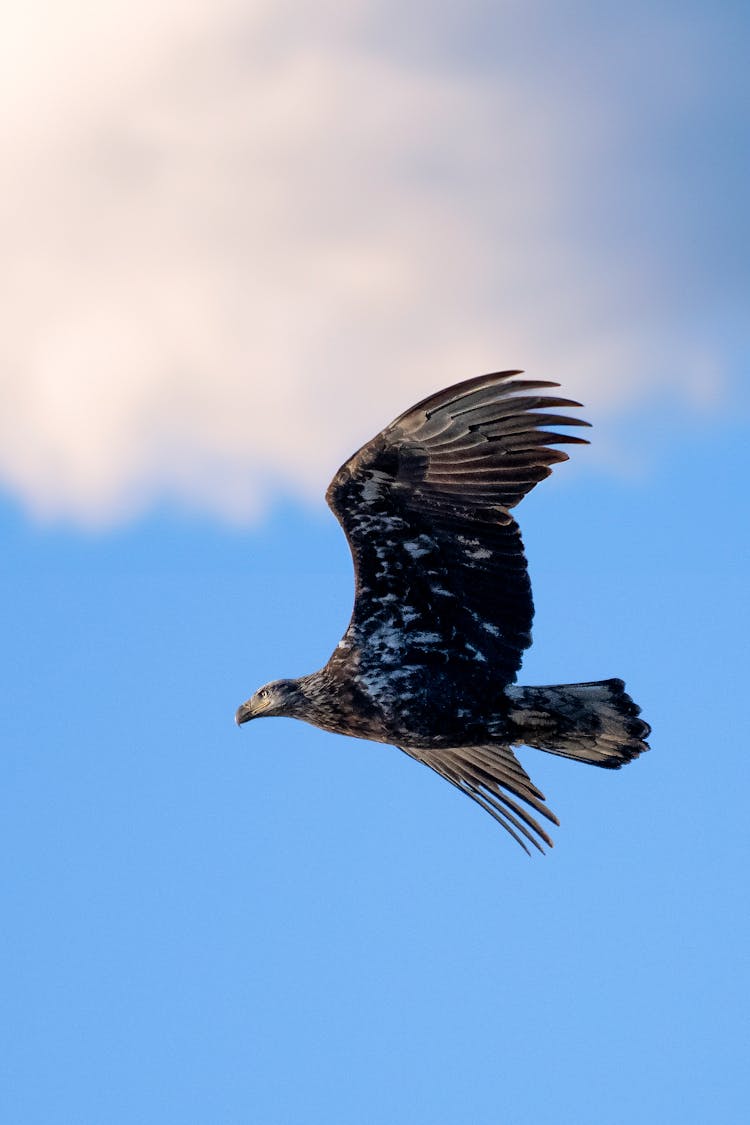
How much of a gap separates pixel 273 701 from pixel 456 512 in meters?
2.13

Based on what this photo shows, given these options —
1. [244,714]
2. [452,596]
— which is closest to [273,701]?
[244,714]

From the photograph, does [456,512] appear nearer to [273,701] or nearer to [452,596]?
[452,596]

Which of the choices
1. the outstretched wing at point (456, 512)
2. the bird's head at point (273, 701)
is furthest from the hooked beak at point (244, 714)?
the outstretched wing at point (456, 512)

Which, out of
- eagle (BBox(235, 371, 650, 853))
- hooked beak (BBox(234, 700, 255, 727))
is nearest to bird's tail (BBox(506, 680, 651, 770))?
eagle (BBox(235, 371, 650, 853))

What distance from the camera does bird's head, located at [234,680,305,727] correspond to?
561 inches

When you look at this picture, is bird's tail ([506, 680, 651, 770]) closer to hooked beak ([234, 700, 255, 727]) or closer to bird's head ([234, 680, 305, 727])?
bird's head ([234, 680, 305, 727])

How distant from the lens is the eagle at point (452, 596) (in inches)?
527

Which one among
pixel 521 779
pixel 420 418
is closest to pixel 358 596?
pixel 420 418

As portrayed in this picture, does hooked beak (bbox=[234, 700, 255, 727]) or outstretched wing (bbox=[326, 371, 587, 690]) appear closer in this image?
outstretched wing (bbox=[326, 371, 587, 690])

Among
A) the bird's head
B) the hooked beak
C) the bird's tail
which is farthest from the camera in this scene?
the hooked beak

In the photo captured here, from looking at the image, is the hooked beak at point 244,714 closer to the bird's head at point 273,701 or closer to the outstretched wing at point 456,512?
the bird's head at point 273,701

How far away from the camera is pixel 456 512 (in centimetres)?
1346

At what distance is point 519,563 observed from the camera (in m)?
13.5

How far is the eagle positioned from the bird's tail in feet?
0.03
